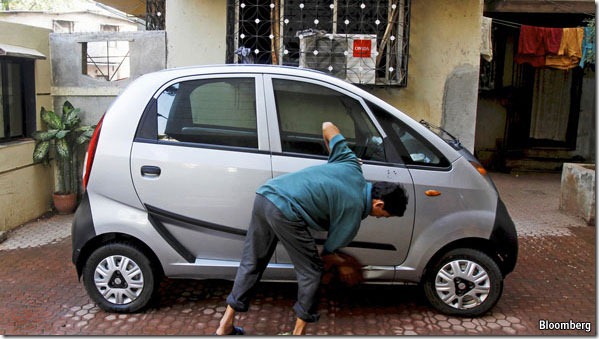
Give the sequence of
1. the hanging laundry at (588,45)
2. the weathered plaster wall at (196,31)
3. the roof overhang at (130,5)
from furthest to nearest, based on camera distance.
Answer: the roof overhang at (130,5) → the hanging laundry at (588,45) → the weathered plaster wall at (196,31)

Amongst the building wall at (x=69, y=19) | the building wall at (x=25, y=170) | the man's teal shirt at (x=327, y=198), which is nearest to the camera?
the man's teal shirt at (x=327, y=198)

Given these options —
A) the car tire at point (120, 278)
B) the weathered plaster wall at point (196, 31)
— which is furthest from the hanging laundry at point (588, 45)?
the car tire at point (120, 278)

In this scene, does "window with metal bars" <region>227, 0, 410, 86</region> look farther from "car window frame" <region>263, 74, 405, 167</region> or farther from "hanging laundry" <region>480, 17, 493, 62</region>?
→ "car window frame" <region>263, 74, 405, 167</region>

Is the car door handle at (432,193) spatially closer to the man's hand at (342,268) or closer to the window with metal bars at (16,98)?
the man's hand at (342,268)

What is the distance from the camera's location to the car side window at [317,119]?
377 centimetres

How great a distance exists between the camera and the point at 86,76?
6.99 meters

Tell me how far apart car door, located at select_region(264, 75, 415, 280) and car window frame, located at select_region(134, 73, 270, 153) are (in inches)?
2.0

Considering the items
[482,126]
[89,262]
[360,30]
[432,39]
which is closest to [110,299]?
[89,262]

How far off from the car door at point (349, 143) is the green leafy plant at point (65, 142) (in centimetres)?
391

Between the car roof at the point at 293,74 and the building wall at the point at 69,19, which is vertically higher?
the building wall at the point at 69,19

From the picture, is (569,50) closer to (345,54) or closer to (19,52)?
(345,54)

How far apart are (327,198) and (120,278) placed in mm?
1753

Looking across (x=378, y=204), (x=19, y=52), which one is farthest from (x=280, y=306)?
(x=19, y=52)

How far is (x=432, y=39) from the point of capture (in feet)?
21.8
